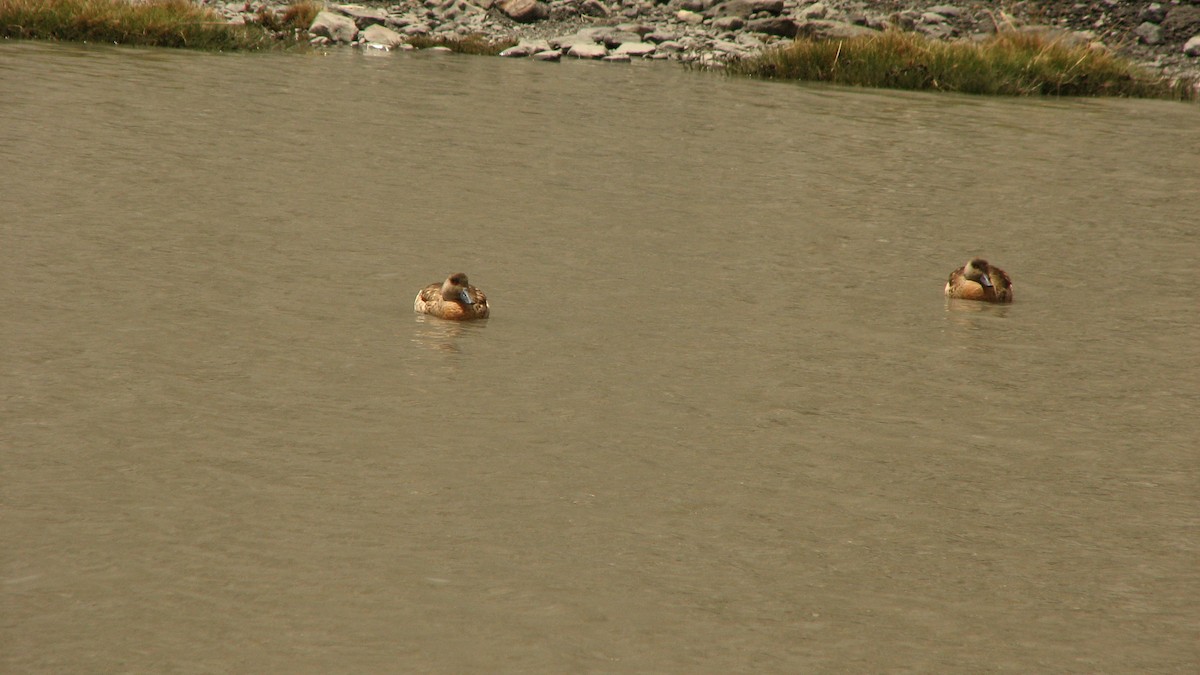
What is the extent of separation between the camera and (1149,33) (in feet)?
96.6

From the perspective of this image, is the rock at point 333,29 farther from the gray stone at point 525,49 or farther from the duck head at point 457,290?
the duck head at point 457,290

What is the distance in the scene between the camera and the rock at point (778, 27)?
30.6 metres

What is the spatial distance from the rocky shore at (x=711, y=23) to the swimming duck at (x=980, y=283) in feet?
60.8

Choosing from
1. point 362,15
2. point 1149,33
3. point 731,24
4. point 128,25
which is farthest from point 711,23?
point 128,25

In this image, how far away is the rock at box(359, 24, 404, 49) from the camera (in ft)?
92.8

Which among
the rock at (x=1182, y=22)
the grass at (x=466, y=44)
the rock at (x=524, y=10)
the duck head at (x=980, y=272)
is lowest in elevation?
the duck head at (x=980, y=272)

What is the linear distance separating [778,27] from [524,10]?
18.4 feet

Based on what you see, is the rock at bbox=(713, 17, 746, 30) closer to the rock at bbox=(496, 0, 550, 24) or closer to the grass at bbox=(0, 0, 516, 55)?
the rock at bbox=(496, 0, 550, 24)

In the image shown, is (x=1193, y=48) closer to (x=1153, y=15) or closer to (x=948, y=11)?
(x=1153, y=15)

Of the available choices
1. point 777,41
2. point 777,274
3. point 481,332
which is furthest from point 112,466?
point 777,41

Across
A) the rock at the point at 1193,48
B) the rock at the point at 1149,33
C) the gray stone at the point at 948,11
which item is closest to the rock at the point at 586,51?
the gray stone at the point at 948,11

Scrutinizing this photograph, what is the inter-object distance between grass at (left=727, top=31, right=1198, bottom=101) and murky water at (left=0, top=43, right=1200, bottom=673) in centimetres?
1014

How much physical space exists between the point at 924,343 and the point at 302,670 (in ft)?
18.0

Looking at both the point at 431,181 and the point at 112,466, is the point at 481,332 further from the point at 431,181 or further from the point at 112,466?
the point at 431,181
